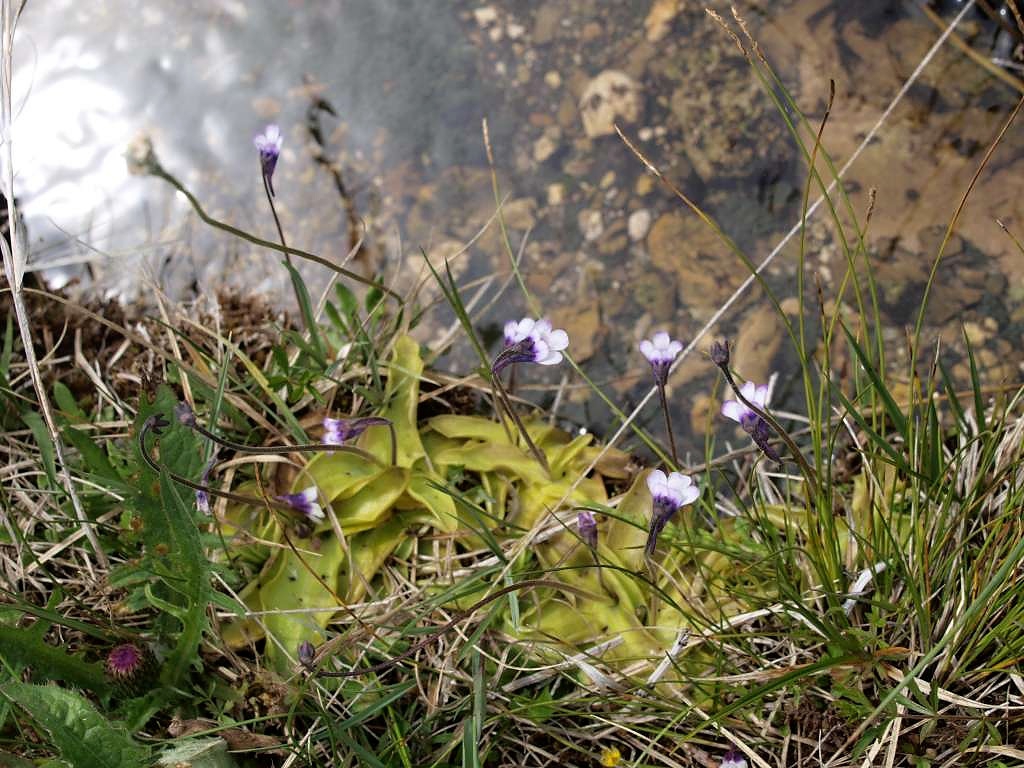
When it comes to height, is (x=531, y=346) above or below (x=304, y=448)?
above

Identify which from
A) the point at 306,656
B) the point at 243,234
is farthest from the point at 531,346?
the point at 306,656

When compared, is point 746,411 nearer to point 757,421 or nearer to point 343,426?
point 757,421

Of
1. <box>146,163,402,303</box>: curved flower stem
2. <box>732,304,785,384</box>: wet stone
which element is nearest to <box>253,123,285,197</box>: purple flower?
<box>146,163,402,303</box>: curved flower stem

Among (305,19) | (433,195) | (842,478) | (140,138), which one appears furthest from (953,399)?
(140,138)

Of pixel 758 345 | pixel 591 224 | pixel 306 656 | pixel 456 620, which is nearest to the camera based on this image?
pixel 456 620

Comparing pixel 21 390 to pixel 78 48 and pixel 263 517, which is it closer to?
pixel 263 517

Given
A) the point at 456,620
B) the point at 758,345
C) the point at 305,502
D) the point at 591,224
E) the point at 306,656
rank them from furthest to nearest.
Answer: the point at 591,224 < the point at 758,345 < the point at 305,502 < the point at 306,656 < the point at 456,620
